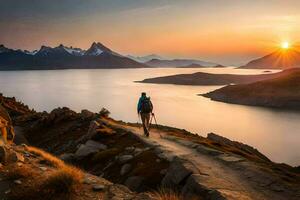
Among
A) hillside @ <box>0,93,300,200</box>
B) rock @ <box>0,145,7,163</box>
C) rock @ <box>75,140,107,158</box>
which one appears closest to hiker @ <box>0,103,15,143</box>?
hillside @ <box>0,93,300,200</box>

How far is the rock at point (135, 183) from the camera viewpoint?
52.7 ft

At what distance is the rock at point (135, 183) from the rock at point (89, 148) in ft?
25.5

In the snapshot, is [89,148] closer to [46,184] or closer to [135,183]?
[135,183]

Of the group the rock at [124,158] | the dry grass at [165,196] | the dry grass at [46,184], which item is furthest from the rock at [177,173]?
the dry grass at [46,184]

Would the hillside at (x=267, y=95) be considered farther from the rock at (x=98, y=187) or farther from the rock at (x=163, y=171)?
the rock at (x=98, y=187)

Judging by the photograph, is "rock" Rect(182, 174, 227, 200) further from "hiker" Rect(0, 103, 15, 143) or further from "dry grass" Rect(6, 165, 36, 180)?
"hiker" Rect(0, 103, 15, 143)

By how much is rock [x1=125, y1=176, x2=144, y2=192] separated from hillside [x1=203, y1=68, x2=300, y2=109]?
159864mm

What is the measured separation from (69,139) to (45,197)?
26.5 m

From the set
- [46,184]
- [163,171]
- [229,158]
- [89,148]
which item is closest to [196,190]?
[163,171]

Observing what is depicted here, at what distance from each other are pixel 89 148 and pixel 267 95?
6627 inches

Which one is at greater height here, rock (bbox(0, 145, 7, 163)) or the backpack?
the backpack

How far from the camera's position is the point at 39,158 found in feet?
48.6

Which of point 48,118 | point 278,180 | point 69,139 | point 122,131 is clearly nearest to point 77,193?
point 278,180

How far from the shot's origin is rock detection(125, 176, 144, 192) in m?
16.1
